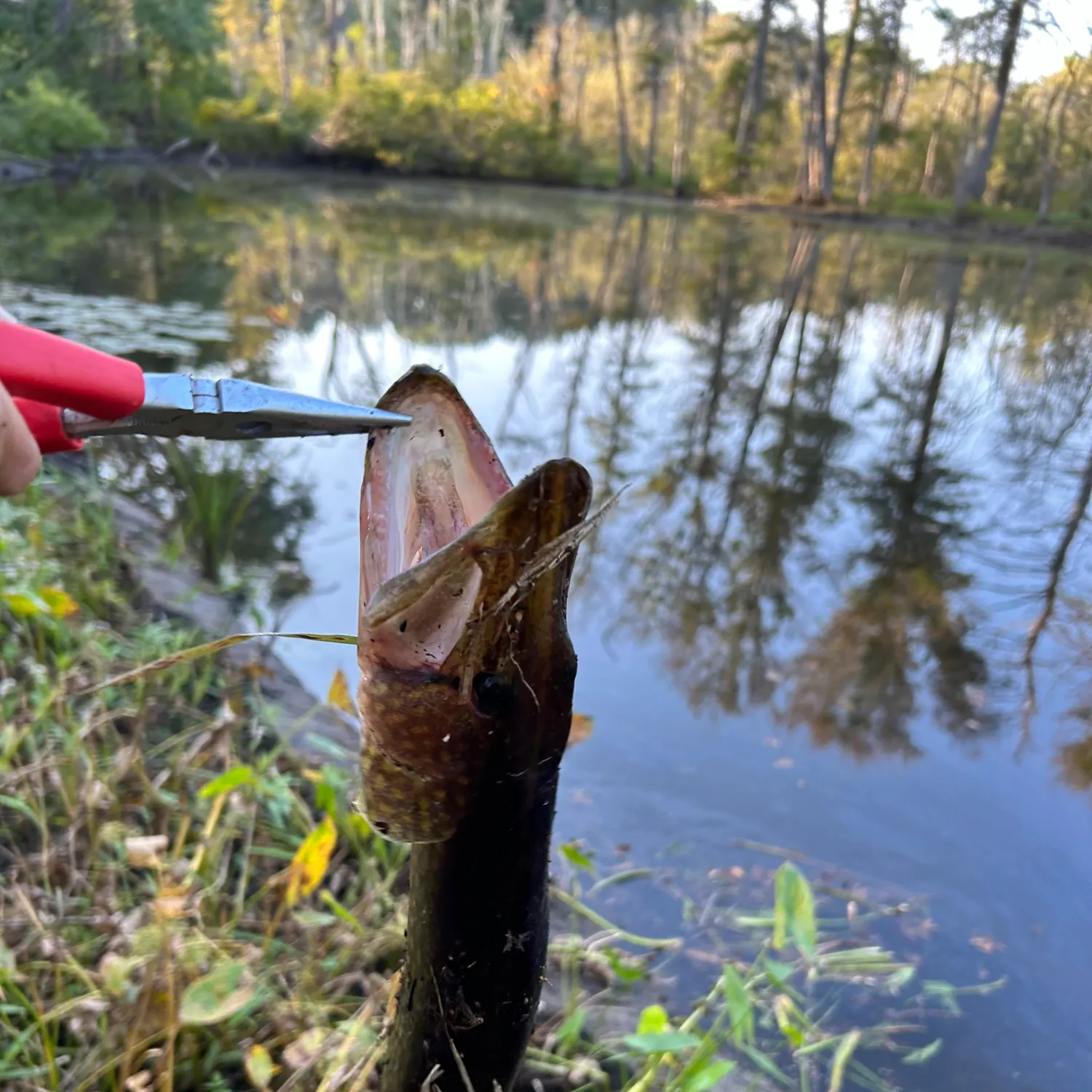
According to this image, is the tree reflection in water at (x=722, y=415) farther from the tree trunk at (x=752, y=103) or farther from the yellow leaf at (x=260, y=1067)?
the tree trunk at (x=752, y=103)

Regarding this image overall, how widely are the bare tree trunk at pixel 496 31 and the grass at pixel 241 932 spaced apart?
155 ft

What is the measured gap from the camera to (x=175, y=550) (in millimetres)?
4312

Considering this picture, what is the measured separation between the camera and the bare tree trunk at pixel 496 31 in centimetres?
4303

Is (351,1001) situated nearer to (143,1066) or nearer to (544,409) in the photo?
(143,1066)

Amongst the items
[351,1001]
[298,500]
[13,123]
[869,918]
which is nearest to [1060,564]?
[869,918]

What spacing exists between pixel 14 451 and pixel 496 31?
49.9 metres

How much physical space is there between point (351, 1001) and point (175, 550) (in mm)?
2818

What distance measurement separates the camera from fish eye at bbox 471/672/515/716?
0.96 m

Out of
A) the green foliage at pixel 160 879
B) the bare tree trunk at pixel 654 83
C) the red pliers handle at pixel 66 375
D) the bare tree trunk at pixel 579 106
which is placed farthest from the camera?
the bare tree trunk at pixel 579 106

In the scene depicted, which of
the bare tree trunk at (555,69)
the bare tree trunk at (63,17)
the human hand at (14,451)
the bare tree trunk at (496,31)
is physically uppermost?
the bare tree trunk at (496,31)

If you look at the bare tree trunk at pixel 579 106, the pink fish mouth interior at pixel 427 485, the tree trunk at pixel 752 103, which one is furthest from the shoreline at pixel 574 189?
the pink fish mouth interior at pixel 427 485

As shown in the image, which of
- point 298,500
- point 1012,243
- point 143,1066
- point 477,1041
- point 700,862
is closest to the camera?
point 477,1041

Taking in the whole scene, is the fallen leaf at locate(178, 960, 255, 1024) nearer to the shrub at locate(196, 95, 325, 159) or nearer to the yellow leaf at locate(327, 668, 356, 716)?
the yellow leaf at locate(327, 668, 356, 716)

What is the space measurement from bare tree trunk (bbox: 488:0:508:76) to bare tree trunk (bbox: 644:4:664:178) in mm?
8109
